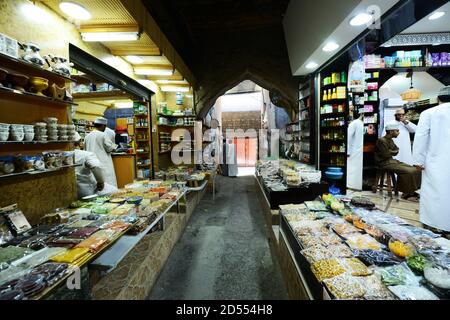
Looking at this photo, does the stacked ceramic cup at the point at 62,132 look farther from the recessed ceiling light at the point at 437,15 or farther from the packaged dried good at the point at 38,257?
the recessed ceiling light at the point at 437,15

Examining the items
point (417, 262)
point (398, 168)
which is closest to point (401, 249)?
point (417, 262)

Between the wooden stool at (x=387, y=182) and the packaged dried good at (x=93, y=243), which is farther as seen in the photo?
the wooden stool at (x=387, y=182)

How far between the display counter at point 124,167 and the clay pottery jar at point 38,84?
3.43 m

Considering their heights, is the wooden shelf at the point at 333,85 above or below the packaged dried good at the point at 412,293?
above

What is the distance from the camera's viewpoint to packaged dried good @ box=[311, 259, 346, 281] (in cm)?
133

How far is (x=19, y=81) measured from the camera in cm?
175

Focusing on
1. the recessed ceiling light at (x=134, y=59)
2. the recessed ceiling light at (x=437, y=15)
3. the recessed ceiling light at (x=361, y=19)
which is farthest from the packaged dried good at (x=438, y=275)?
the recessed ceiling light at (x=437, y=15)

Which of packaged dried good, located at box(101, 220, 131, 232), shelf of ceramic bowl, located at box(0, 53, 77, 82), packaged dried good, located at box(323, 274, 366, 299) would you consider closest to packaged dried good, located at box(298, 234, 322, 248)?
packaged dried good, located at box(323, 274, 366, 299)

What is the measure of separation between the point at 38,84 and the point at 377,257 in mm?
3007

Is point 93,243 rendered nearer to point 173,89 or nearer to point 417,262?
point 417,262

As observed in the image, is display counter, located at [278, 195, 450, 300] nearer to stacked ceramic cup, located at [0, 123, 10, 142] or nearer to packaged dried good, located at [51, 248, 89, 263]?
packaged dried good, located at [51, 248, 89, 263]

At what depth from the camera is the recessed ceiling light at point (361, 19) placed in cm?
261

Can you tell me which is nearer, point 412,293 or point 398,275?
point 412,293
